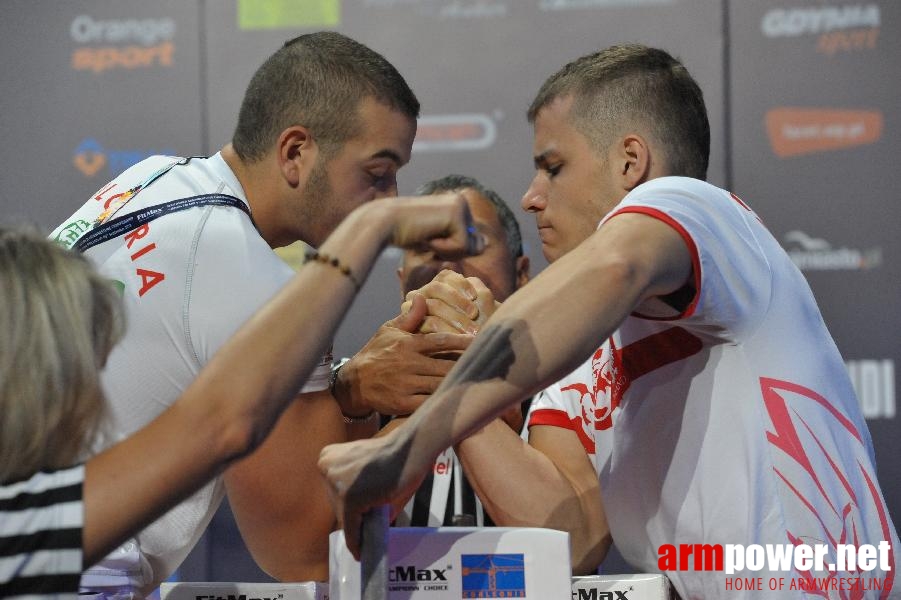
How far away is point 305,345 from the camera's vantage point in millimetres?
1012

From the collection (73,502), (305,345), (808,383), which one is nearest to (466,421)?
(305,345)

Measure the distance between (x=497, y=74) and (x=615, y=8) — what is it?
0.44 m

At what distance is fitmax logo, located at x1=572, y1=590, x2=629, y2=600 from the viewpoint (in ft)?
4.49

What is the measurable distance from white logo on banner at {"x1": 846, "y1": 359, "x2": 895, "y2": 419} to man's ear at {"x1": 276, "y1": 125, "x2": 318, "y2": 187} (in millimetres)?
2126

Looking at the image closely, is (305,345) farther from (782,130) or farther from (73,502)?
(782,130)

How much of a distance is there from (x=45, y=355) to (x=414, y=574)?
48cm

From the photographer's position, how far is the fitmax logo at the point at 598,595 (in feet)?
4.49

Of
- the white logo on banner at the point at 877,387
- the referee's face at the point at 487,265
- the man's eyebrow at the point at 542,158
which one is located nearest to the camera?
the man's eyebrow at the point at 542,158

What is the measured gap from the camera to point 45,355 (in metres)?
0.98

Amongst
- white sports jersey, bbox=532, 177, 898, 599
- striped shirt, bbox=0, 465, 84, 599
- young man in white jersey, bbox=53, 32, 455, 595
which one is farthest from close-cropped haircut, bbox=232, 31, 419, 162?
striped shirt, bbox=0, 465, 84, 599

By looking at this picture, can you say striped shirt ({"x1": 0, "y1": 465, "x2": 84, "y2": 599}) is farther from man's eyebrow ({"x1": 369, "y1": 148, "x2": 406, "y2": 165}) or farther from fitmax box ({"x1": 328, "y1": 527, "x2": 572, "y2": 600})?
man's eyebrow ({"x1": 369, "y1": 148, "x2": 406, "y2": 165})

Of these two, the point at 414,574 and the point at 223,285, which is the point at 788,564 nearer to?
the point at 414,574

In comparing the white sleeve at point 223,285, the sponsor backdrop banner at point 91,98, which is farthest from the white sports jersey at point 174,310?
the sponsor backdrop banner at point 91,98

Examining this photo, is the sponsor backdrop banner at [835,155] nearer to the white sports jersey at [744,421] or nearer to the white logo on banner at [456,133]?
the white logo on banner at [456,133]
